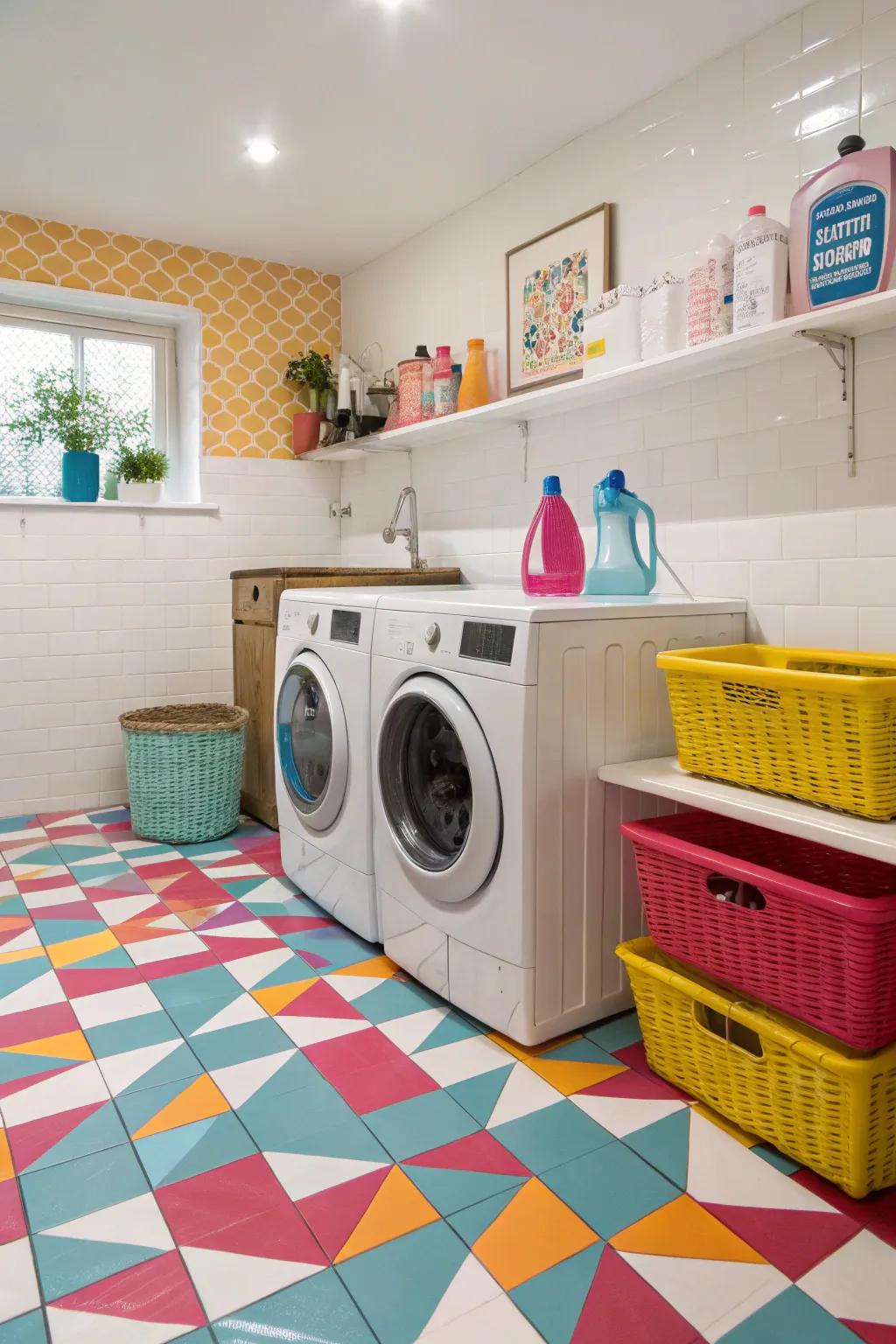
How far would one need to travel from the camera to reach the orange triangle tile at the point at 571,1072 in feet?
5.59

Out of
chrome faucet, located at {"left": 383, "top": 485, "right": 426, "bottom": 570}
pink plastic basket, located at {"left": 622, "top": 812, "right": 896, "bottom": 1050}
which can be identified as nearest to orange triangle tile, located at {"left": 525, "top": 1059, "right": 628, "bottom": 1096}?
pink plastic basket, located at {"left": 622, "top": 812, "right": 896, "bottom": 1050}

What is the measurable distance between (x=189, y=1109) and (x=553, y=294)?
2462 mm

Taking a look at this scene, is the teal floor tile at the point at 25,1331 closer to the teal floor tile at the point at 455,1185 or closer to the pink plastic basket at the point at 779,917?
the teal floor tile at the point at 455,1185

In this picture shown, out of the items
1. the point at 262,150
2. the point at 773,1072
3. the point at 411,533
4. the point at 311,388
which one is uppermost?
the point at 262,150

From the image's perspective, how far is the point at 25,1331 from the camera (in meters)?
1.15

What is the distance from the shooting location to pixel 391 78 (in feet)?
8.10

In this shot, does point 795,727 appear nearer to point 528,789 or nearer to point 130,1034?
point 528,789

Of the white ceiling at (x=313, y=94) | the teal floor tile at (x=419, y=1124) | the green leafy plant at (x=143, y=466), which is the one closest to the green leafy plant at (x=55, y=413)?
the green leafy plant at (x=143, y=466)

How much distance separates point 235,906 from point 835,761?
5.97 ft

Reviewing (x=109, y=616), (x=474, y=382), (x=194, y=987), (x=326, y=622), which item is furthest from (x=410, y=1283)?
(x=109, y=616)

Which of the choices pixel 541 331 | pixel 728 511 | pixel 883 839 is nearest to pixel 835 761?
pixel 883 839

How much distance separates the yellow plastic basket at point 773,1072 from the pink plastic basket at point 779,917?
0.04m

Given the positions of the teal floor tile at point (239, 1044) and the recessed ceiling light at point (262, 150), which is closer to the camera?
the teal floor tile at point (239, 1044)

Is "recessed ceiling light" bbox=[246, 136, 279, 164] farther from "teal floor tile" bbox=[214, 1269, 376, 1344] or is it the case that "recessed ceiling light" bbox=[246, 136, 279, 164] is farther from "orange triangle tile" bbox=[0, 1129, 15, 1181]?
"teal floor tile" bbox=[214, 1269, 376, 1344]
